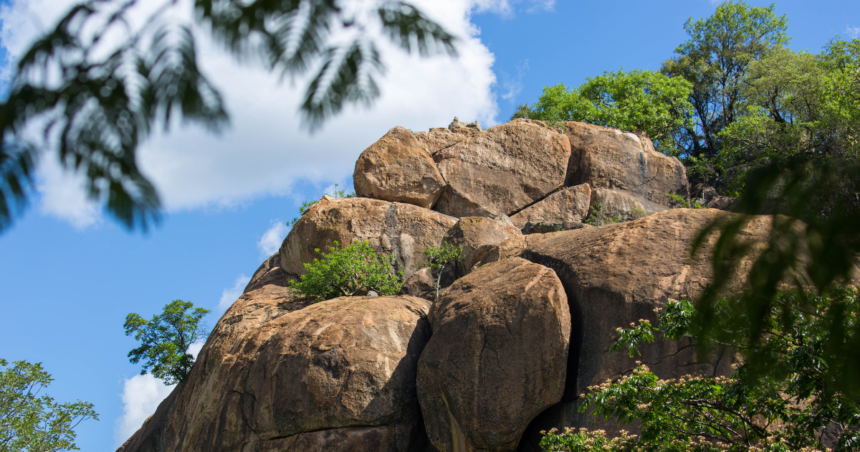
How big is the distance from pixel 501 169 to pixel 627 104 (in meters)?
10.00

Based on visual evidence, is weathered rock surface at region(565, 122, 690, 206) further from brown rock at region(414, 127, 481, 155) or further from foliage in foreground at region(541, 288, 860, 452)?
foliage in foreground at region(541, 288, 860, 452)

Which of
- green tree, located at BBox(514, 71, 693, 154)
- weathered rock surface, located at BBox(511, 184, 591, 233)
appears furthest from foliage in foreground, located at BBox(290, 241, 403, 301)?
green tree, located at BBox(514, 71, 693, 154)

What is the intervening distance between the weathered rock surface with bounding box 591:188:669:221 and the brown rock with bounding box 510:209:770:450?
7.93m

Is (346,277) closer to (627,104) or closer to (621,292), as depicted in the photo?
(621,292)

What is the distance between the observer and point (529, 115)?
30.2 metres

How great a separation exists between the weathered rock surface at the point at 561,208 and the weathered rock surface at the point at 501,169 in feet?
1.22

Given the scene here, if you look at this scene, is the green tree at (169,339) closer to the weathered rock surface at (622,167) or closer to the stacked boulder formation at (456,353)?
the stacked boulder formation at (456,353)

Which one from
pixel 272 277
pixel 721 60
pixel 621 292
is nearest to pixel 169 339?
pixel 272 277

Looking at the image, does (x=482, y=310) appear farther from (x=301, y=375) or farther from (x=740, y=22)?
(x=740, y=22)

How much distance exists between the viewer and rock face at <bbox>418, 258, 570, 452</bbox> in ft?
31.9

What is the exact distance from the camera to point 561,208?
19.1 meters


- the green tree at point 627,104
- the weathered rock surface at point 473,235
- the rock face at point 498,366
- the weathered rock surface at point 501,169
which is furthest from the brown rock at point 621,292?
the green tree at point 627,104

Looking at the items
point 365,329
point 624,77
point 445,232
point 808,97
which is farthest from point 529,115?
point 365,329

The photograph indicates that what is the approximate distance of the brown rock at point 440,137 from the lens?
67.2 feet
